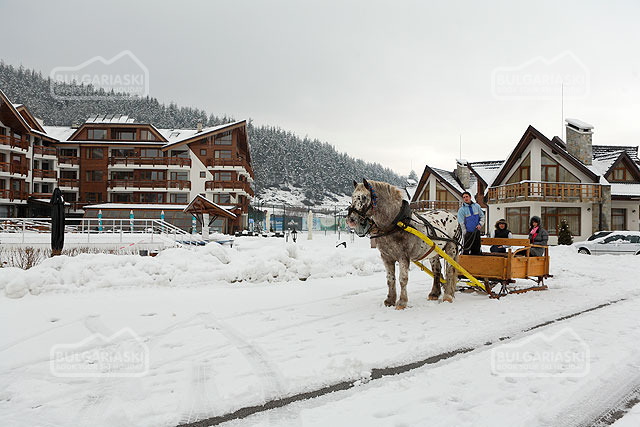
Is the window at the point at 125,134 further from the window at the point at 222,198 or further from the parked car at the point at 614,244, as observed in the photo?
the parked car at the point at 614,244

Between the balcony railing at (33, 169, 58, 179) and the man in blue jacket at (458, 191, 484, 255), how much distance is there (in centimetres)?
5235

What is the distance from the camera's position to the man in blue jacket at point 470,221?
8984 mm

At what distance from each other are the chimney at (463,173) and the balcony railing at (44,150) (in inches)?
1912

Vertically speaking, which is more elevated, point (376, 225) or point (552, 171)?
point (552, 171)

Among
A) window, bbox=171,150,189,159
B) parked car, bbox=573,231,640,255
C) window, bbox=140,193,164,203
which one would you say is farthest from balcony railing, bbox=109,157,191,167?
parked car, bbox=573,231,640,255

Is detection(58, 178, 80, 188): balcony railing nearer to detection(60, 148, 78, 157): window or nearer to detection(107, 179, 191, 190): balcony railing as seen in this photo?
detection(60, 148, 78, 157): window

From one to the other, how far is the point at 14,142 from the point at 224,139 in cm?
2163

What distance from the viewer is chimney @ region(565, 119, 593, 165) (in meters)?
32.0

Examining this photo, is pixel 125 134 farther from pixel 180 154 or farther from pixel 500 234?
pixel 500 234

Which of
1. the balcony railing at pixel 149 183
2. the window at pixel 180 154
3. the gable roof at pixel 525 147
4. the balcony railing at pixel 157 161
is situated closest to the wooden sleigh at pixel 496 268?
the gable roof at pixel 525 147

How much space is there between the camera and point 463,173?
4491 centimetres

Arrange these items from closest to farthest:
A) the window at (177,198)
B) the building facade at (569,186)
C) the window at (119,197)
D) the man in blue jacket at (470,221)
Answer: the man in blue jacket at (470,221)
the building facade at (569,186)
the window at (177,198)
the window at (119,197)

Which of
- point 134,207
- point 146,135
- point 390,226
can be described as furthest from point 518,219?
point 146,135

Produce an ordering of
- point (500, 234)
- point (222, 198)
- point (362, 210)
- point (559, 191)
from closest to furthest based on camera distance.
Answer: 1. point (362, 210)
2. point (500, 234)
3. point (559, 191)
4. point (222, 198)
